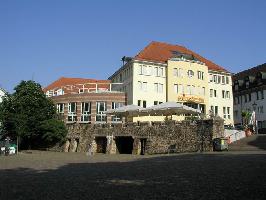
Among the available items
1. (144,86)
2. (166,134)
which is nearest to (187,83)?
(144,86)

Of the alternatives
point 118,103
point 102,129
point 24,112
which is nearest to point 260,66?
point 118,103

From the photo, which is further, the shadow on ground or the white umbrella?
the white umbrella

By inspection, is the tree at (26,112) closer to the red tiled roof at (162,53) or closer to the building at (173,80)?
the building at (173,80)

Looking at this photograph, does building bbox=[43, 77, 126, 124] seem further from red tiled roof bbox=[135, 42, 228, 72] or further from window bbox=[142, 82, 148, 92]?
red tiled roof bbox=[135, 42, 228, 72]

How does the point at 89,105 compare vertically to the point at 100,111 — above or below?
above

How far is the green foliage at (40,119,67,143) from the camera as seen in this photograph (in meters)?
43.2

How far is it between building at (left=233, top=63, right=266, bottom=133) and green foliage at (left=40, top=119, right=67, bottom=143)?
30.9 m

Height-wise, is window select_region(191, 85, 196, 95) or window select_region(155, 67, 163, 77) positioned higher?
window select_region(155, 67, 163, 77)

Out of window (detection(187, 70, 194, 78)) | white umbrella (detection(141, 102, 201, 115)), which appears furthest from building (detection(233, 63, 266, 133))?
white umbrella (detection(141, 102, 201, 115))

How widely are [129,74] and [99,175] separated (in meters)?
36.7

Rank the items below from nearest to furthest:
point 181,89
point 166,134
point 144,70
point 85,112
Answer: point 166,134 → point 85,112 → point 144,70 → point 181,89

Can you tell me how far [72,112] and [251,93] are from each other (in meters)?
34.1

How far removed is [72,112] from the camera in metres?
50.5

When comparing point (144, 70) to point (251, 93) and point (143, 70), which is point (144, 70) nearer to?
point (143, 70)
